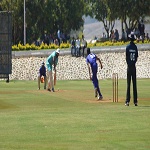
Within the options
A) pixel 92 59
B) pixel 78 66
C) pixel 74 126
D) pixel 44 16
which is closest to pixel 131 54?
pixel 92 59

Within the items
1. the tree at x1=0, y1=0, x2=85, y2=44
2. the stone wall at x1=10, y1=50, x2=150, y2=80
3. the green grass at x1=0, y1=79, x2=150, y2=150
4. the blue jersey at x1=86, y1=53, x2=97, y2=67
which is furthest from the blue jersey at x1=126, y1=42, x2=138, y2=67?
the tree at x1=0, y1=0, x2=85, y2=44

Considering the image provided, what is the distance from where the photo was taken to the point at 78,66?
223 feet

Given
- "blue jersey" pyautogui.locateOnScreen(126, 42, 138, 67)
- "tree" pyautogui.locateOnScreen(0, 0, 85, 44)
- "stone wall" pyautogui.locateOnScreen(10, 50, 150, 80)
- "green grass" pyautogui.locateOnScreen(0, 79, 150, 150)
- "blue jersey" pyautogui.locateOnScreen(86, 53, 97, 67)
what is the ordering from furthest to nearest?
1. "tree" pyautogui.locateOnScreen(0, 0, 85, 44)
2. "stone wall" pyautogui.locateOnScreen(10, 50, 150, 80)
3. "blue jersey" pyautogui.locateOnScreen(86, 53, 97, 67)
4. "blue jersey" pyautogui.locateOnScreen(126, 42, 138, 67)
5. "green grass" pyautogui.locateOnScreen(0, 79, 150, 150)

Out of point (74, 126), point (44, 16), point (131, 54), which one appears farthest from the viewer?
point (44, 16)

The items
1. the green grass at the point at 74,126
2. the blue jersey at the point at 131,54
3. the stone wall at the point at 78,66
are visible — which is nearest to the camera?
the green grass at the point at 74,126

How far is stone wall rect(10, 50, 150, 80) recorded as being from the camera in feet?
214

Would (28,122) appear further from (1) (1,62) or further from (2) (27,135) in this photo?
(1) (1,62)

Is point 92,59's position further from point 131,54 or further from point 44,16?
point 44,16

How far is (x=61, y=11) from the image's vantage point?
336 ft

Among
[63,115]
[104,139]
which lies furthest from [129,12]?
[104,139]

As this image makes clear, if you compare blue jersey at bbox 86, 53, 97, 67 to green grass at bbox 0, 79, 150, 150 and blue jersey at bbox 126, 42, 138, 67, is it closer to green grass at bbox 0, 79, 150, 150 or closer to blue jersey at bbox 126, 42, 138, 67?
green grass at bbox 0, 79, 150, 150

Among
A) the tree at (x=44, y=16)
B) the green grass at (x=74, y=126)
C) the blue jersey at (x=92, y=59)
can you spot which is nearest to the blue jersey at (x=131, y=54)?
the green grass at (x=74, y=126)

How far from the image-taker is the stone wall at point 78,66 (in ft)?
214

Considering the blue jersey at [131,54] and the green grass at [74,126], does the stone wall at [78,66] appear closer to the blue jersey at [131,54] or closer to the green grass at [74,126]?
the green grass at [74,126]
